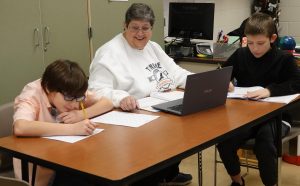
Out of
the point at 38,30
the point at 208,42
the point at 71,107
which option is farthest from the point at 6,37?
the point at 208,42

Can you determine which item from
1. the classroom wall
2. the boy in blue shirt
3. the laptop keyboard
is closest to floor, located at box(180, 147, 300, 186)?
the boy in blue shirt

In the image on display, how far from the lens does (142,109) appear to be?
222 centimetres

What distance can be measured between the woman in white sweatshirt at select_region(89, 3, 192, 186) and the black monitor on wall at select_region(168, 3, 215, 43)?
4.53 ft

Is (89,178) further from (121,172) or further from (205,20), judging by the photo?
(205,20)

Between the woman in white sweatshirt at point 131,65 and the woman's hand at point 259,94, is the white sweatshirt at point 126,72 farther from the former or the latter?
the woman's hand at point 259,94

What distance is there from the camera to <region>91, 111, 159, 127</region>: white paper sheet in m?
1.97

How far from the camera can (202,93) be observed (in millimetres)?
2098

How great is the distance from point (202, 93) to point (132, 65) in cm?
61

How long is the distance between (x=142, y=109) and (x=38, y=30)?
1197 mm

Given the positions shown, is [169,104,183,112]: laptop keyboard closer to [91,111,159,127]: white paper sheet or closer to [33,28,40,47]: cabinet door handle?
[91,111,159,127]: white paper sheet

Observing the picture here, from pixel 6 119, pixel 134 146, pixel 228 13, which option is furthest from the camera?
pixel 228 13

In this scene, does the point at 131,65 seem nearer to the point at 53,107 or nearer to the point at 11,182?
the point at 53,107

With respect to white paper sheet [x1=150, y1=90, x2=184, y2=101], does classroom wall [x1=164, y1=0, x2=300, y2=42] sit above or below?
above

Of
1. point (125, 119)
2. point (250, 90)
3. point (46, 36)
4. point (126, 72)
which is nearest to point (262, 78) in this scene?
point (250, 90)
